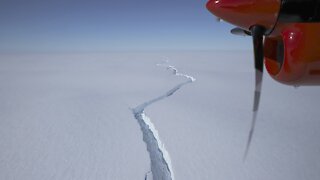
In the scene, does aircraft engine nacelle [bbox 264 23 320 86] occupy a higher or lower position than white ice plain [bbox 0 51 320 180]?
higher

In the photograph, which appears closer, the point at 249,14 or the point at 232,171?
the point at 249,14

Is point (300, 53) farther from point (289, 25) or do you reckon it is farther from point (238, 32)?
point (238, 32)

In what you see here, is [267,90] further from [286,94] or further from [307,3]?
[307,3]

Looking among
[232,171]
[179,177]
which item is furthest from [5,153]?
[232,171]

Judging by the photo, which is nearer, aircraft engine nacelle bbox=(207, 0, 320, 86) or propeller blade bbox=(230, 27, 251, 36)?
aircraft engine nacelle bbox=(207, 0, 320, 86)

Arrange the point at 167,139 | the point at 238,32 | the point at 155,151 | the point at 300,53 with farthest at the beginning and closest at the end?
the point at 167,139, the point at 155,151, the point at 238,32, the point at 300,53

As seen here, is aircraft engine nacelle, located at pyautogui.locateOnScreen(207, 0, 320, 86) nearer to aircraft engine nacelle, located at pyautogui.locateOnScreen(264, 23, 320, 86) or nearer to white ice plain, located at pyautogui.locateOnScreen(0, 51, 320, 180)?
aircraft engine nacelle, located at pyautogui.locateOnScreen(264, 23, 320, 86)

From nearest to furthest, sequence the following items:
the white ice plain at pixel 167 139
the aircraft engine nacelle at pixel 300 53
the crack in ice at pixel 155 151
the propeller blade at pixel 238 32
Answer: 1. the aircraft engine nacelle at pixel 300 53
2. the propeller blade at pixel 238 32
3. the white ice plain at pixel 167 139
4. the crack in ice at pixel 155 151

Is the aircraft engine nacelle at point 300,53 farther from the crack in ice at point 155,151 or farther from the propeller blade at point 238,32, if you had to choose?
the crack in ice at point 155,151

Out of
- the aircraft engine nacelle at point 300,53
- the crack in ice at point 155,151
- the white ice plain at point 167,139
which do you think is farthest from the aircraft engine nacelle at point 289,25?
the crack in ice at point 155,151

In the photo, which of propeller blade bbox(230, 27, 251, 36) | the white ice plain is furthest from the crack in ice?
propeller blade bbox(230, 27, 251, 36)

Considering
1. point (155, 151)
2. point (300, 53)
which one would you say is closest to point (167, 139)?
point (155, 151)
